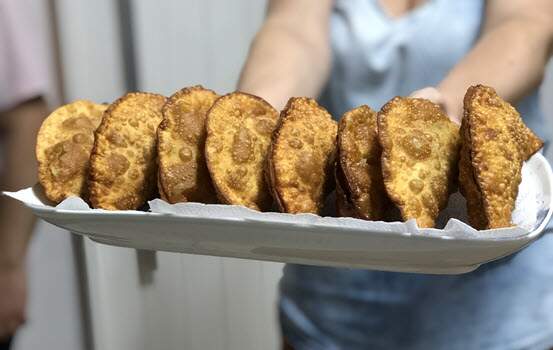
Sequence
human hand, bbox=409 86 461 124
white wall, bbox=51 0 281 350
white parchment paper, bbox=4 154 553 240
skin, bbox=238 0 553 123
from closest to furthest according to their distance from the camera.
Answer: white parchment paper, bbox=4 154 553 240
human hand, bbox=409 86 461 124
skin, bbox=238 0 553 123
white wall, bbox=51 0 281 350

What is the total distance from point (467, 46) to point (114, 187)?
516mm

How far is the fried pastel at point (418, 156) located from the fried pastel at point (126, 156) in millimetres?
218

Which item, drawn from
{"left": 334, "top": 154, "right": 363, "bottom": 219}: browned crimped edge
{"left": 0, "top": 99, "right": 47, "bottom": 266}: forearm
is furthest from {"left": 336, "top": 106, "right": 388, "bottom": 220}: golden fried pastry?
{"left": 0, "top": 99, "right": 47, "bottom": 266}: forearm

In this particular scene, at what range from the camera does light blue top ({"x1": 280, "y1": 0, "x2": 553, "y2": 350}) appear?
92cm

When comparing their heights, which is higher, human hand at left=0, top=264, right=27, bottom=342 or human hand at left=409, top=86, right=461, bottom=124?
human hand at left=409, top=86, right=461, bottom=124

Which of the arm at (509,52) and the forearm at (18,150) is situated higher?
the arm at (509,52)

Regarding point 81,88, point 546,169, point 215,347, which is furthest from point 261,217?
point 215,347

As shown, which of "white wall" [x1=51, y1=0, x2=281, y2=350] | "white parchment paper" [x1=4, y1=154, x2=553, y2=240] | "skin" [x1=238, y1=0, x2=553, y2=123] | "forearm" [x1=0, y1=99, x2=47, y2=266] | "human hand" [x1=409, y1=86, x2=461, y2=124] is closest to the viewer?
"white parchment paper" [x1=4, y1=154, x2=553, y2=240]

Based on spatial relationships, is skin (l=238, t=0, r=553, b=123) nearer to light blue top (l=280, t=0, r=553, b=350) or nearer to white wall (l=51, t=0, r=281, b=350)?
light blue top (l=280, t=0, r=553, b=350)

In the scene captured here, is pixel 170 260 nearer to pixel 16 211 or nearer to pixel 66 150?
pixel 16 211

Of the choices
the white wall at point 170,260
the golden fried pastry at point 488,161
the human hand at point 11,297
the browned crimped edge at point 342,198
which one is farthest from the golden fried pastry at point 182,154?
the human hand at point 11,297

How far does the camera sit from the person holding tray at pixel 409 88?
2.98 feet

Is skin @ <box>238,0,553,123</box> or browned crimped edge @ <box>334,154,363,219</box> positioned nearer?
browned crimped edge @ <box>334,154,363,219</box>

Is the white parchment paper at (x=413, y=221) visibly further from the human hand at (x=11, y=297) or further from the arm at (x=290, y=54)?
the human hand at (x=11, y=297)
